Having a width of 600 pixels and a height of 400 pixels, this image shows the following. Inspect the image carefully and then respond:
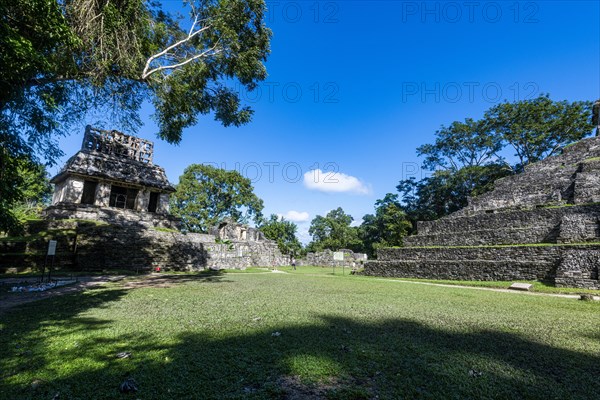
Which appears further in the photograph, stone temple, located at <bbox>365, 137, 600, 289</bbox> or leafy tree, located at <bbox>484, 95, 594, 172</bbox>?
leafy tree, located at <bbox>484, 95, 594, 172</bbox>

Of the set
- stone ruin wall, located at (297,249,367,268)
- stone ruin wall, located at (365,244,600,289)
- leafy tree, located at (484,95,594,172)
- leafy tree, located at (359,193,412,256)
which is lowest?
stone ruin wall, located at (297,249,367,268)

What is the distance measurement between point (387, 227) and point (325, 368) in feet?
119

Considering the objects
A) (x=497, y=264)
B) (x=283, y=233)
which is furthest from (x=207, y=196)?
(x=497, y=264)

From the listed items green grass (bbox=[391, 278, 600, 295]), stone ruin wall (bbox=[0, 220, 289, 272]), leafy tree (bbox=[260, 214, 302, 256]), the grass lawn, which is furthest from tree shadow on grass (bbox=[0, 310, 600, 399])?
leafy tree (bbox=[260, 214, 302, 256])

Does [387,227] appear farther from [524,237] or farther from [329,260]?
[524,237]

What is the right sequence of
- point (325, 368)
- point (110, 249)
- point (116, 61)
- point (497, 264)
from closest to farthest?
point (325, 368)
point (116, 61)
point (497, 264)
point (110, 249)

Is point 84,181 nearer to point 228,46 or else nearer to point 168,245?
point 168,245

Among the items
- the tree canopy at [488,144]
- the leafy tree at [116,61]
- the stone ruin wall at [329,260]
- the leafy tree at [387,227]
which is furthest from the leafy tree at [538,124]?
the leafy tree at [116,61]

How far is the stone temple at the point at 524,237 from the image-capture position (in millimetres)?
11297

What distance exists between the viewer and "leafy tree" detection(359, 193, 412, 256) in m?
35.8

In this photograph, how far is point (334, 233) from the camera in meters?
54.9

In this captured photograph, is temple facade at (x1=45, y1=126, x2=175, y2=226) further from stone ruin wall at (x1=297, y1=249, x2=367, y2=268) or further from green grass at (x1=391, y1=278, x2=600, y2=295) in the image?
stone ruin wall at (x1=297, y1=249, x2=367, y2=268)

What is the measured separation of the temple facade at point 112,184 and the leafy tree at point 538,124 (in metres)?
38.0

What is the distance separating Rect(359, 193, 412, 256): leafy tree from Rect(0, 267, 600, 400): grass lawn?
3028cm
